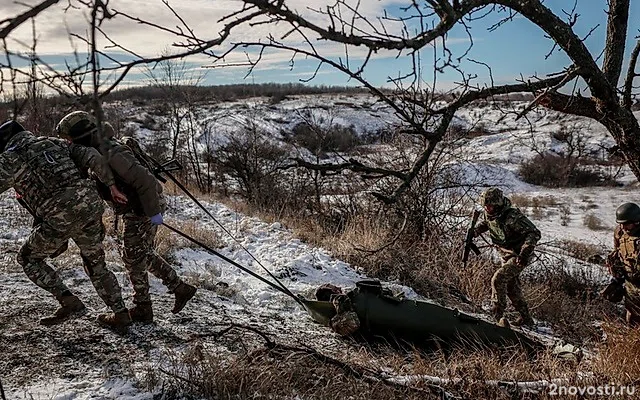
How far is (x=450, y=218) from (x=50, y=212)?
728cm

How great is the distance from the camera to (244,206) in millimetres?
11938

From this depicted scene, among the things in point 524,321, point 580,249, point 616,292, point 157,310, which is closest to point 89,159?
point 157,310

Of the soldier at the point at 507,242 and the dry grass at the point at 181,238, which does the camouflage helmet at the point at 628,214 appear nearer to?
the soldier at the point at 507,242

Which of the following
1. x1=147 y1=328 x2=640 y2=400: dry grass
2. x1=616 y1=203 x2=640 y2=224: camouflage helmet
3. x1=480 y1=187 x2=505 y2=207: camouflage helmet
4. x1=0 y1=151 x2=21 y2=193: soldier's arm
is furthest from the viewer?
x1=480 y1=187 x2=505 y2=207: camouflage helmet

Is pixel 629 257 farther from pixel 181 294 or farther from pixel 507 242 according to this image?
pixel 181 294

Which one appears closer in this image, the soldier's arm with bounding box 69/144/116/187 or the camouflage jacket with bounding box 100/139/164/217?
the soldier's arm with bounding box 69/144/116/187

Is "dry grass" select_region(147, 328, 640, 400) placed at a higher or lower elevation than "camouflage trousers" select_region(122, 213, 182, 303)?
lower

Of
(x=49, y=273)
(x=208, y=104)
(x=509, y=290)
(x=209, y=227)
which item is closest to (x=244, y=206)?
(x=209, y=227)

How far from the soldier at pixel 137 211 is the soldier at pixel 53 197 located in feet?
0.47

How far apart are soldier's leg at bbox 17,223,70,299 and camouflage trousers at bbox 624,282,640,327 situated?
590 centimetres

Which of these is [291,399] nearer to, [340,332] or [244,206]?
[340,332]

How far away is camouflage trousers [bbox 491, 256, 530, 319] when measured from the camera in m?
6.21

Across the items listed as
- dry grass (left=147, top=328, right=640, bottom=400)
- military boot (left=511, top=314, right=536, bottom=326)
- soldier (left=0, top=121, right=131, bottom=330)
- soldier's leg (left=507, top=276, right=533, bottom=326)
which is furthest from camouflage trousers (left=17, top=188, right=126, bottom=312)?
military boot (left=511, top=314, right=536, bottom=326)

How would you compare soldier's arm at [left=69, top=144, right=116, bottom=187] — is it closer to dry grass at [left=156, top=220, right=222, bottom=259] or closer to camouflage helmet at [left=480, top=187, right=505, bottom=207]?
dry grass at [left=156, top=220, right=222, bottom=259]
